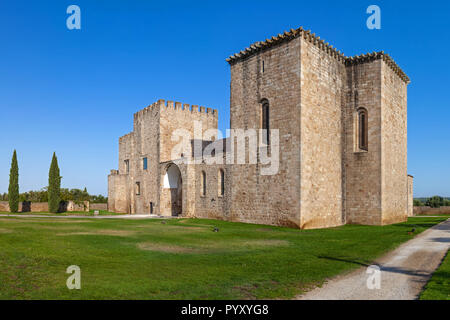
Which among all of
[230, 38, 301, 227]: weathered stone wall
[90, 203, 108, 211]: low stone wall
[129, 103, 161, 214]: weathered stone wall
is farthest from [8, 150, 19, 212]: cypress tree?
[230, 38, 301, 227]: weathered stone wall

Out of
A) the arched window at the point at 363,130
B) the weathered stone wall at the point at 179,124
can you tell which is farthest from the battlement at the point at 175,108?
the arched window at the point at 363,130

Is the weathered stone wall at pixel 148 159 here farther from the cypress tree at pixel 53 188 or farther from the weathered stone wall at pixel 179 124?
the cypress tree at pixel 53 188

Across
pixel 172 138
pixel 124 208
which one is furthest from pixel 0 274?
pixel 124 208

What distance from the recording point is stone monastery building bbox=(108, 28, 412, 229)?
18922mm

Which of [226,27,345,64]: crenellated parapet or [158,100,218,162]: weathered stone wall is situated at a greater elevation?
[226,27,345,64]: crenellated parapet

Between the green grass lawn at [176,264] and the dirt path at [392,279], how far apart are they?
0.41 m

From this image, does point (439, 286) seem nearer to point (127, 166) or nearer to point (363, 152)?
point (363, 152)

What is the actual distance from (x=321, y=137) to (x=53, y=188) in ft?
101

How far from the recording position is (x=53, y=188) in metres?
36.4

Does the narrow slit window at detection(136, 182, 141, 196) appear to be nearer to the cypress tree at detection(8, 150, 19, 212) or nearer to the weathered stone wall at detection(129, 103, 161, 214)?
the weathered stone wall at detection(129, 103, 161, 214)

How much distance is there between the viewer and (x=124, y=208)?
3991 cm

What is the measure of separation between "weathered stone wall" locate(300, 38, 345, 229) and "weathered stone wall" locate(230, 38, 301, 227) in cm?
47

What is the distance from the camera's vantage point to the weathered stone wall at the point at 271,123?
61.5ft
